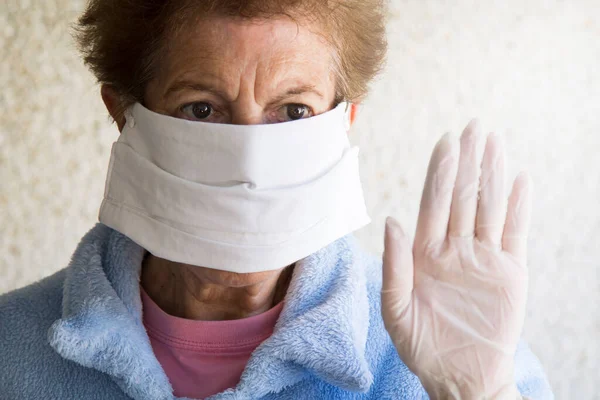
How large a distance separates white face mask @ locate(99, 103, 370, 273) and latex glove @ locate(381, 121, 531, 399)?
15cm

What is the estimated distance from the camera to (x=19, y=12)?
1.58 meters

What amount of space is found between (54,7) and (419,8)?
88cm

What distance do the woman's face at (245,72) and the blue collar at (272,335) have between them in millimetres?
245

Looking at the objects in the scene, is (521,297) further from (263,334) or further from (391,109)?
(391,109)

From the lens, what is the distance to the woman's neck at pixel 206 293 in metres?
1.12

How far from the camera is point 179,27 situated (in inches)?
40.9

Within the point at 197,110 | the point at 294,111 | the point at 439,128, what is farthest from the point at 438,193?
the point at 439,128

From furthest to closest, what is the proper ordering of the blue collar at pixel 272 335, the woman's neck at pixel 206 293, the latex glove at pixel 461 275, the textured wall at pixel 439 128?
the textured wall at pixel 439 128 < the woman's neck at pixel 206 293 < the blue collar at pixel 272 335 < the latex glove at pixel 461 275

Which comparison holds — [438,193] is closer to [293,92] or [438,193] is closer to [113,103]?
[293,92]

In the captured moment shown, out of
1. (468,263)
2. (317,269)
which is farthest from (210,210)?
(468,263)

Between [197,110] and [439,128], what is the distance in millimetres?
1010

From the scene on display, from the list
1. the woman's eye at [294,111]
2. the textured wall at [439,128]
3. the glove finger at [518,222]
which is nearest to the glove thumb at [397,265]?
the glove finger at [518,222]

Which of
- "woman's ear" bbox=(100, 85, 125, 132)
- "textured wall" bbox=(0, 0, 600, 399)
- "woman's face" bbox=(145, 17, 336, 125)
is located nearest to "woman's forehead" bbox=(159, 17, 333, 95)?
"woman's face" bbox=(145, 17, 336, 125)

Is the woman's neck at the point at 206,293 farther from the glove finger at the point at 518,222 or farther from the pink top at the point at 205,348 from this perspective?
the glove finger at the point at 518,222
